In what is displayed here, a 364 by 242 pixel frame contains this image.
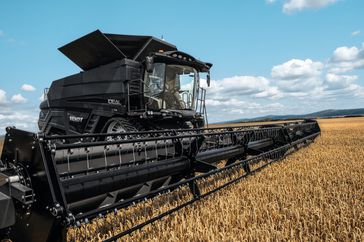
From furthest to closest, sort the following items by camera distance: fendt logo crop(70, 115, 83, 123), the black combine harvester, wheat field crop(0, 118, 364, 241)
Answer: fendt logo crop(70, 115, 83, 123)
wheat field crop(0, 118, 364, 241)
the black combine harvester

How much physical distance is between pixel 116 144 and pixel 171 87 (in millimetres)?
4448

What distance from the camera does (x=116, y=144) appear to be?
8.95 feet

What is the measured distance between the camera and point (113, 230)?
2.61 metres

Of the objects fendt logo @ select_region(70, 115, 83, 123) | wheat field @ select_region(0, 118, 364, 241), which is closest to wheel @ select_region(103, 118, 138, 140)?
fendt logo @ select_region(70, 115, 83, 123)

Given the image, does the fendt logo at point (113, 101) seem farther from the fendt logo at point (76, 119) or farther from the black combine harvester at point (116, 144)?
the fendt logo at point (76, 119)

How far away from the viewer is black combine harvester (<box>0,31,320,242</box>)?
196cm

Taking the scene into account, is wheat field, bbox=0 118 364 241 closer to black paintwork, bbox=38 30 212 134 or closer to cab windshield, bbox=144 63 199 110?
cab windshield, bbox=144 63 199 110

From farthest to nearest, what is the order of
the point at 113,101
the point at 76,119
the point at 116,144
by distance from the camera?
1. the point at 76,119
2. the point at 113,101
3. the point at 116,144

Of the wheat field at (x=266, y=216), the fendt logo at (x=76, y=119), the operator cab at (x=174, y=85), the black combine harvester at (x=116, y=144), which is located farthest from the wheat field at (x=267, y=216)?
the fendt logo at (x=76, y=119)

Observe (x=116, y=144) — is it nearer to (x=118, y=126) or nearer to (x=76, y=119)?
(x=118, y=126)

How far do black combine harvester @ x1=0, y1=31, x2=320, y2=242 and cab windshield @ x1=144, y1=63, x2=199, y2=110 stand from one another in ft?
0.07

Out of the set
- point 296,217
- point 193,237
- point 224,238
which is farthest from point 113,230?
point 296,217

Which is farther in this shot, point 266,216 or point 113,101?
point 113,101

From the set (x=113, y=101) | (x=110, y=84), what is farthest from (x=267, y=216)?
(x=110, y=84)
